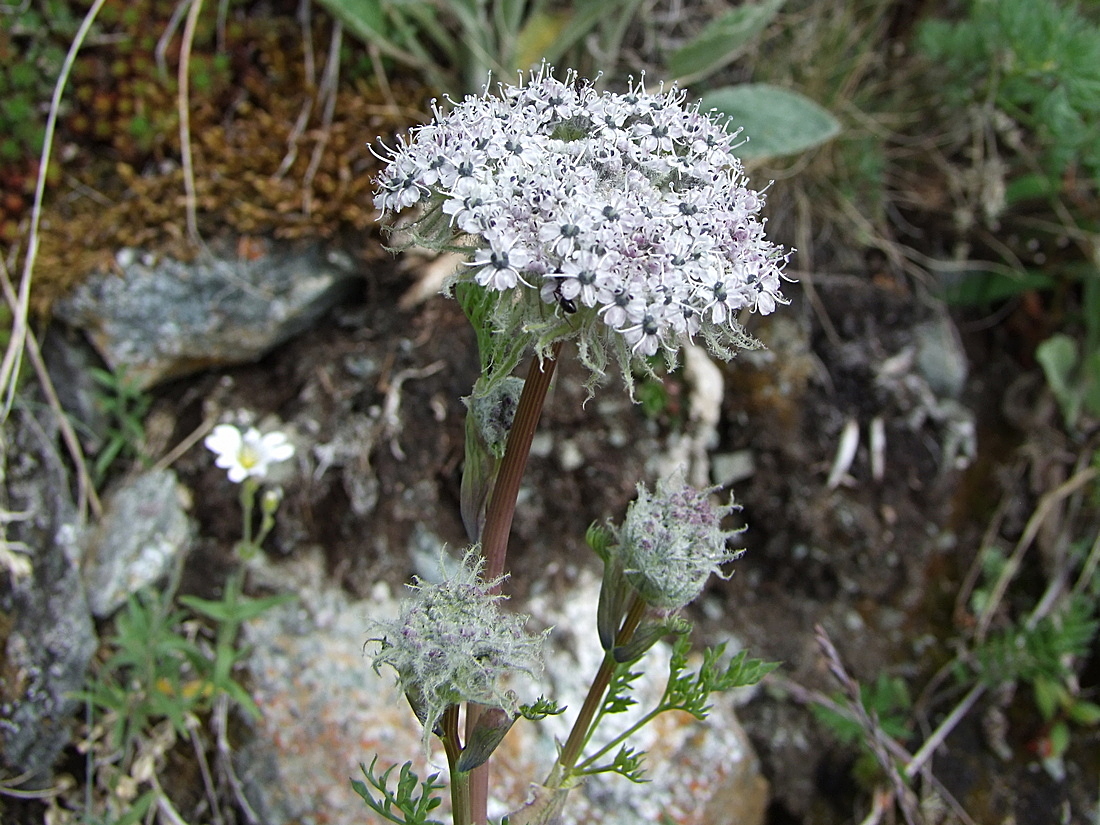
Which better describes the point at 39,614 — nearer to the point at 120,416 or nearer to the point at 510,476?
the point at 120,416

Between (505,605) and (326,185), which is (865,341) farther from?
(326,185)

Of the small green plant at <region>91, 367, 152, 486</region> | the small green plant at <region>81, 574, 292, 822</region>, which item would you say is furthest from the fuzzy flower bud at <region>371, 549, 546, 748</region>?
the small green plant at <region>91, 367, 152, 486</region>

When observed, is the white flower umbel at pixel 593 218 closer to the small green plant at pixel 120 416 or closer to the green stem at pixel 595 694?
the green stem at pixel 595 694

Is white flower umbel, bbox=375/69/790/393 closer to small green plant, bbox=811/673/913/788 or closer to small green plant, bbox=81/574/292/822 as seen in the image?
small green plant, bbox=81/574/292/822

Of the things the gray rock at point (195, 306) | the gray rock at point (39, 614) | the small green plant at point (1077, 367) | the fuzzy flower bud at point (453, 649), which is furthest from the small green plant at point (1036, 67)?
the gray rock at point (39, 614)

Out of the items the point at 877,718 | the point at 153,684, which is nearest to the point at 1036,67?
the point at 877,718
